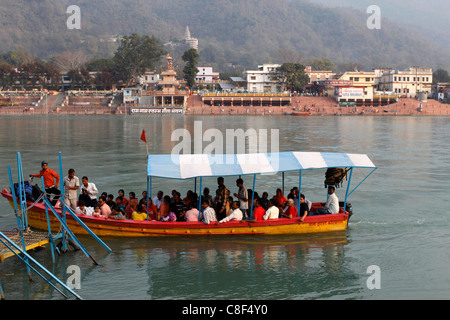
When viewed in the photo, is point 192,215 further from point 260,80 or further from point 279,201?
point 260,80

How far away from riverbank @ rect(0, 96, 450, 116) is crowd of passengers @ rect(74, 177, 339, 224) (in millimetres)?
67743

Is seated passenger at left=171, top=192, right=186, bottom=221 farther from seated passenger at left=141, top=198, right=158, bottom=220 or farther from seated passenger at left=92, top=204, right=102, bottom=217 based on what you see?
seated passenger at left=92, top=204, right=102, bottom=217

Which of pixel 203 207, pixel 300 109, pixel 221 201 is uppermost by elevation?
pixel 300 109

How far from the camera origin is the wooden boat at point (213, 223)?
13008 mm

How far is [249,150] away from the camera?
110 feet

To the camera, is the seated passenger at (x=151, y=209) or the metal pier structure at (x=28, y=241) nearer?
the metal pier structure at (x=28, y=241)

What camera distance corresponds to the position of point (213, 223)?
13086 mm

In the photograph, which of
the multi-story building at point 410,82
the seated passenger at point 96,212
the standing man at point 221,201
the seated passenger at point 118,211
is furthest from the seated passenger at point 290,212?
the multi-story building at point 410,82

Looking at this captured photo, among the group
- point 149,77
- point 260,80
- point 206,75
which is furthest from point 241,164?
point 206,75

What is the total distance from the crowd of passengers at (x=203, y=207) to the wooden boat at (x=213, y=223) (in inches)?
8.1

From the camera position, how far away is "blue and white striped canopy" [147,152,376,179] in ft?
42.1

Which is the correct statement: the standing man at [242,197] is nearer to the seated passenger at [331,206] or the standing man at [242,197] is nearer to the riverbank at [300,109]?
the seated passenger at [331,206]

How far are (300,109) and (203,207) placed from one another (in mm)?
74819
